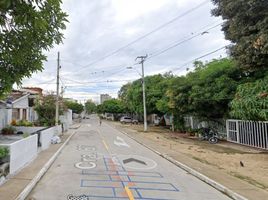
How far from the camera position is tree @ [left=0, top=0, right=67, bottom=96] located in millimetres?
3902

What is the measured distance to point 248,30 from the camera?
17031 millimetres

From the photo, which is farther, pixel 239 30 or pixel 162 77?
pixel 162 77

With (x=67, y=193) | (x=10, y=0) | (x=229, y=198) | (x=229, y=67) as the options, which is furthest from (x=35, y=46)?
(x=229, y=67)

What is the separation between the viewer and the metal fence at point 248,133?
2144 cm

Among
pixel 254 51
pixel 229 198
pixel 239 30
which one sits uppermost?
pixel 239 30

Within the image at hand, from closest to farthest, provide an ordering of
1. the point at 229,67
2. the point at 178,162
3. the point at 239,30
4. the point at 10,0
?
the point at 10,0
the point at 178,162
the point at 239,30
the point at 229,67

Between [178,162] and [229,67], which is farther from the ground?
[229,67]

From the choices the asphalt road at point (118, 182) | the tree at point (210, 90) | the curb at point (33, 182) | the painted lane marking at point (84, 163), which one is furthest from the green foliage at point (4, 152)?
the tree at point (210, 90)

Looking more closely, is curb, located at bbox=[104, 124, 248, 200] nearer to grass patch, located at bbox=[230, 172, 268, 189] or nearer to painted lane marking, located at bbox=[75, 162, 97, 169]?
grass patch, located at bbox=[230, 172, 268, 189]

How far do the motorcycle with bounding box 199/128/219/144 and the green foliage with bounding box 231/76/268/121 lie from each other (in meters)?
9.17

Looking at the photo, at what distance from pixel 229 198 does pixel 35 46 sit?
23.1 feet

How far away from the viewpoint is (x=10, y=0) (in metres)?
3.46

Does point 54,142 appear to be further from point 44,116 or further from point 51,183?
point 51,183

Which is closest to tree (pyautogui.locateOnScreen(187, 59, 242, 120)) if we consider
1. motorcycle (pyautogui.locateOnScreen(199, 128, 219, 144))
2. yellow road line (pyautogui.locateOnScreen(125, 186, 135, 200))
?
motorcycle (pyautogui.locateOnScreen(199, 128, 219, 144))
